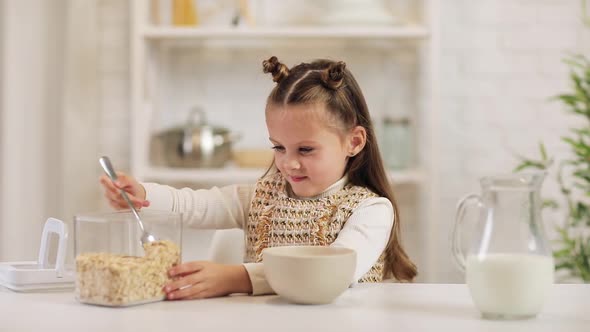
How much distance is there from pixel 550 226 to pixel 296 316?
8.32ft

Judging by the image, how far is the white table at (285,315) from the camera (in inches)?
40.4

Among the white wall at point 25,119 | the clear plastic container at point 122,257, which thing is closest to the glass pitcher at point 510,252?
the clear plastic container at point 122,257

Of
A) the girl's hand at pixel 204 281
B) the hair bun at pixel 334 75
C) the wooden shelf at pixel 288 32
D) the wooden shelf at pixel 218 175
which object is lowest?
the girl's hand at pixel 204 281

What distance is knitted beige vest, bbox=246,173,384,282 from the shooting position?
1575mm

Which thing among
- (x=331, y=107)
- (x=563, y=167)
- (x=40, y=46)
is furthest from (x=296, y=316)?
(x=563, y=167)

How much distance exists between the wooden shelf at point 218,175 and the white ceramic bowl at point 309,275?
1940 mm

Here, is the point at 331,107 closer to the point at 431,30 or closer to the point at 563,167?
the point at 431,30

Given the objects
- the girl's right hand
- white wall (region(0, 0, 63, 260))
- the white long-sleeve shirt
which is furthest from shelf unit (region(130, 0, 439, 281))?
the girl's right hand

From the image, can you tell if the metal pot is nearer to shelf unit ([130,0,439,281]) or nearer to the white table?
shelf unit ([130,0,439,281])

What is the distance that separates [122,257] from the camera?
1.17 meters

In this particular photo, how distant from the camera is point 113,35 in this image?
11.5ft

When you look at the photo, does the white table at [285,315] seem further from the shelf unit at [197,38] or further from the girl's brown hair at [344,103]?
the shelf unit at [197,38]

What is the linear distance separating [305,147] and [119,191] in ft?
1.20

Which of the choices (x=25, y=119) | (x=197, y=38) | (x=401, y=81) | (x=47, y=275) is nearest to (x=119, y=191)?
A: (x=47, y=275)
